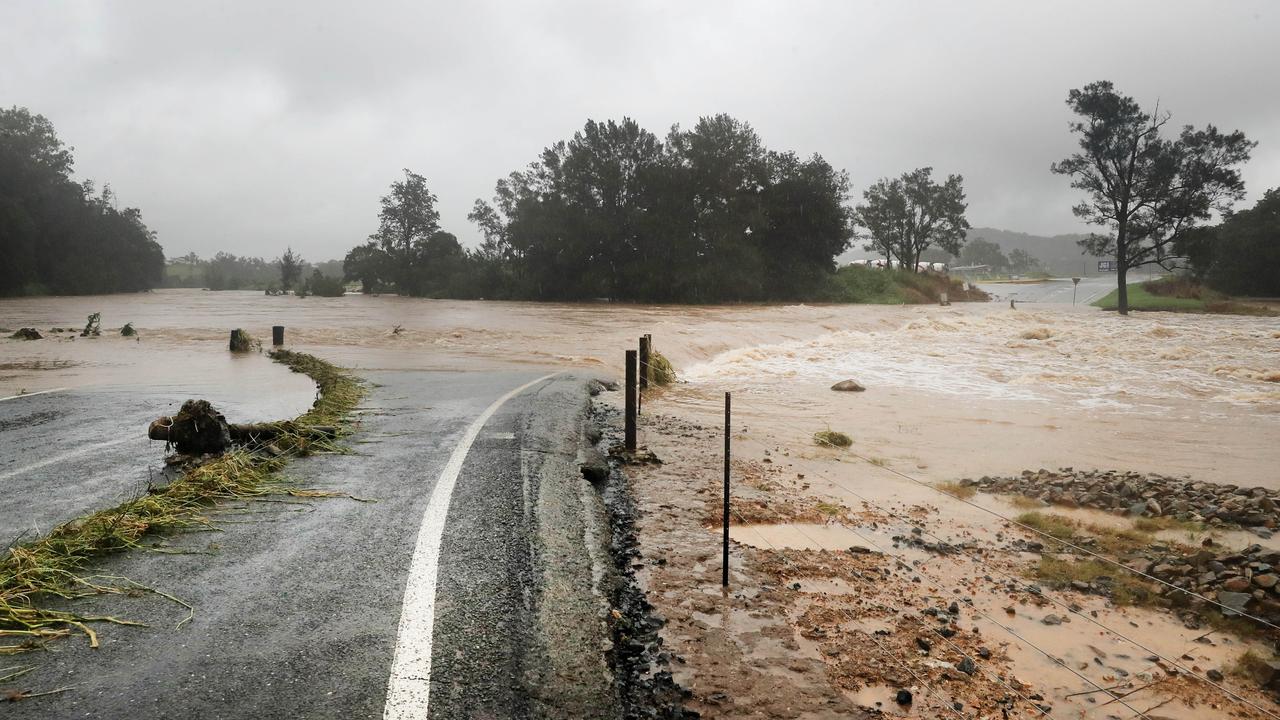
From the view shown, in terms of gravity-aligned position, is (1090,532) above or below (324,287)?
below

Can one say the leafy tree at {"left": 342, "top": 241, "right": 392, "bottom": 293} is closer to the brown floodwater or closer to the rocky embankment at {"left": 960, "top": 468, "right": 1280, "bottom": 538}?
the brown floodwater

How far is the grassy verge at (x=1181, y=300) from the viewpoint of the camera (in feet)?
147

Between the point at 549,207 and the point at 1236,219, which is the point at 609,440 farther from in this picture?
the point at 1236,219

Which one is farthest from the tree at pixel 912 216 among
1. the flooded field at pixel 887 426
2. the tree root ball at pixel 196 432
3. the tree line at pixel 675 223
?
the tree root ball at pixel 196 432

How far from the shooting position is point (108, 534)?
188 inches

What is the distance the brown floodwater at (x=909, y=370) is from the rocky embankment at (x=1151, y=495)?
0.79m

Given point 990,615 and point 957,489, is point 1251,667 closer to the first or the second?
point 990,615

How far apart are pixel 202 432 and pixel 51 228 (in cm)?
8078

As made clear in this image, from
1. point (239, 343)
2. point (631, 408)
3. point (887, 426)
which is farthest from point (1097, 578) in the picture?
point (239, 343)

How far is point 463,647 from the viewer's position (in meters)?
3.46

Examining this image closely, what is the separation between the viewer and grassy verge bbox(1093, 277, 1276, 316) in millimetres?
44750

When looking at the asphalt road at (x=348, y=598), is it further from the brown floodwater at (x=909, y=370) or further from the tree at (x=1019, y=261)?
the tree at (x=1019, y=261)

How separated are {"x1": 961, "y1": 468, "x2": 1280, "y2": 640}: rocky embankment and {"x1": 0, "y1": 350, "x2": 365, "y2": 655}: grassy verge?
6.42 metres

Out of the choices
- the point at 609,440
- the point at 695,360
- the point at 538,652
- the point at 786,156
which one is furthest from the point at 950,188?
the point at 538,652
